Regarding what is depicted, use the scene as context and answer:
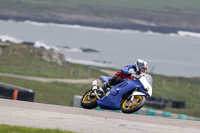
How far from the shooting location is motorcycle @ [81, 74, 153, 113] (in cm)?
1357

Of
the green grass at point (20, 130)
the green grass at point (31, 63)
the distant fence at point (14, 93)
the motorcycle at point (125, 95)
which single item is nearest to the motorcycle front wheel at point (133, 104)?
the motorcycle at point (125, 95)

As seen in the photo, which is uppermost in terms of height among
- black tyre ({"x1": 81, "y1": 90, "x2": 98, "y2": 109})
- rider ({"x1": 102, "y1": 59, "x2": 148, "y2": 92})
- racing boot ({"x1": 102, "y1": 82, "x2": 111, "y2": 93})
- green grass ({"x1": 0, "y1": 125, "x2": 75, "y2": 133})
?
rider ({"x1": 102, "y1": 59, "x2": 148, "y2": 92})

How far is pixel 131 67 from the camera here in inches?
563

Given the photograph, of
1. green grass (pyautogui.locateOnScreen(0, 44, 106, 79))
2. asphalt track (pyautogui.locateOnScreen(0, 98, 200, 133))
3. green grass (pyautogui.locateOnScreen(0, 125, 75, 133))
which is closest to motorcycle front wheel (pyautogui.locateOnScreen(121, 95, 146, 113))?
asphalt track (pyautogui.locateOnScreen(0, 98, 200, 133))

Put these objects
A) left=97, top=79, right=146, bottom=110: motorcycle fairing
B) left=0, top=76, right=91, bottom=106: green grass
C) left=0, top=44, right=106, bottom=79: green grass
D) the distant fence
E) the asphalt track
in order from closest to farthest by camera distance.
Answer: the asphalt track → left=97, top=79, right=146, bottom=110: motorcycle fairing → the distant fence → left=0, top=76, right=91, bottom=106: green grass → left=0, top=44, right=106, bottom=79: green grass

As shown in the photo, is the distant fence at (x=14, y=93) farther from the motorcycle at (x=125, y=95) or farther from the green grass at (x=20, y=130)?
the green grass at (x=20, y=130)

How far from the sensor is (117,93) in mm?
14094

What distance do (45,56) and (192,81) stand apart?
2367 cm

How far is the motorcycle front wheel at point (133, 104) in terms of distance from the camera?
13321mm

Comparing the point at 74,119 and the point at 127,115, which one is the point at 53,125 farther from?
the point at 127,115

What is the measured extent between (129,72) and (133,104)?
1072 millimetres

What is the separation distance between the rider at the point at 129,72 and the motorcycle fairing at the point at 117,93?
201 millimetres

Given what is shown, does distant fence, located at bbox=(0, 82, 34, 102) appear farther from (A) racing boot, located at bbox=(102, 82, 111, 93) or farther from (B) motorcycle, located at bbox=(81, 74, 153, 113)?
(A) racing boot, located at bbox=(102, 82, 111, 93)

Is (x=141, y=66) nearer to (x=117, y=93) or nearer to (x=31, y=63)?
(x=117, y=93)
